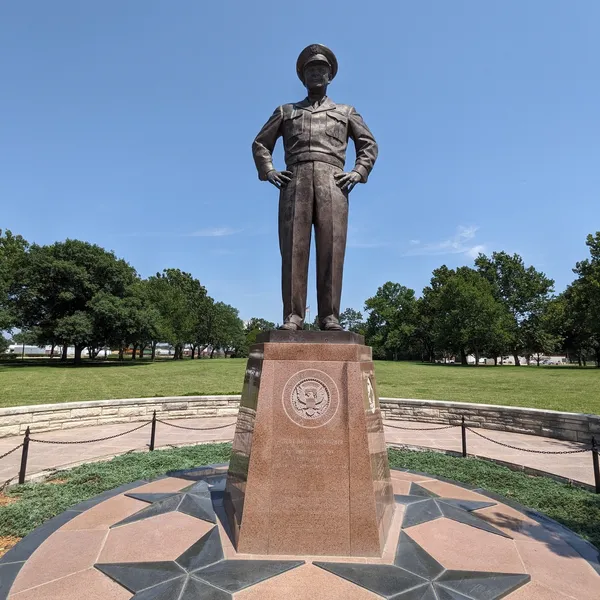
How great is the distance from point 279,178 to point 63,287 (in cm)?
3501

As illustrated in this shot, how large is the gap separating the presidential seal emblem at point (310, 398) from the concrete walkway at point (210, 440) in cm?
530

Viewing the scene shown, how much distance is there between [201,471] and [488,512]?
390 cm

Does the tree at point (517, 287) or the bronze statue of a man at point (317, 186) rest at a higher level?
the tree at point (517, 287)

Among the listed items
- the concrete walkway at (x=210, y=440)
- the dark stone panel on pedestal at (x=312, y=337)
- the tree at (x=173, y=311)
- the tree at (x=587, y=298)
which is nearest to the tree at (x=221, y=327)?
the tree at (x=173, y=311)

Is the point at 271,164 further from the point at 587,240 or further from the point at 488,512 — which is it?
the point at 587,240

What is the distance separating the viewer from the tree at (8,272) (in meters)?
31.6

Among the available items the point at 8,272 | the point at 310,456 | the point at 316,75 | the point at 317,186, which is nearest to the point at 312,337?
the point at 310,456

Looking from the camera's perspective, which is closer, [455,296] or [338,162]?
[338,162]

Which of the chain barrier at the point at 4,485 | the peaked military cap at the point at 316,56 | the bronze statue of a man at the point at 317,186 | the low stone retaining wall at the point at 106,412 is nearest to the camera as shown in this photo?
the bronze statue of a man at the point at 317,186

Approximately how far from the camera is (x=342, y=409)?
3.75 metres

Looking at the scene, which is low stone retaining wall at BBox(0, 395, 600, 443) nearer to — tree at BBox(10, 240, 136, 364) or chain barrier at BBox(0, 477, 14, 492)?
chain barrier at BBox(0, 477, 14, 492)

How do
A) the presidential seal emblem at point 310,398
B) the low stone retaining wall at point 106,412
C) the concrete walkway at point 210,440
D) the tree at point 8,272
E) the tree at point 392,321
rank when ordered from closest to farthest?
the presidential seal emblem at point 310,398 < the concrete walkway at point 210,440 < the low stone retaining wall at point 106,412 < the tree at point 8,272 < the tree at point 392,321

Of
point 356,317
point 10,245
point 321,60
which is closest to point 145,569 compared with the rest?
point 321,60

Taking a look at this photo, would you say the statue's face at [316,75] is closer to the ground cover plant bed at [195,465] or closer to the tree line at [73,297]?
the ground cover plant bed at [195,465]
